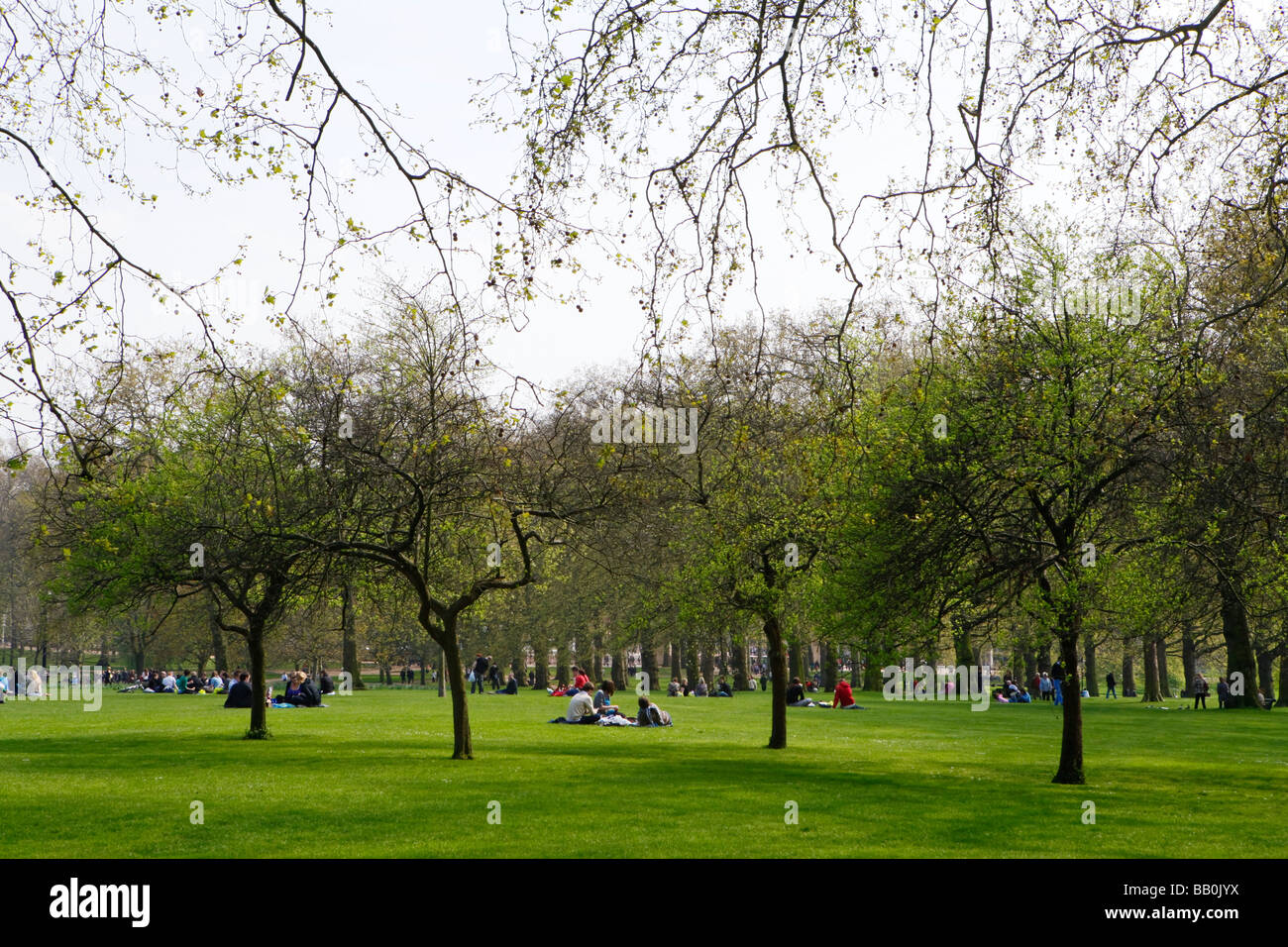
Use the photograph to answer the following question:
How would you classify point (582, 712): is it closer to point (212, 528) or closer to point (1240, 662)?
point (212, 528)

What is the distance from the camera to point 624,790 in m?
16.2

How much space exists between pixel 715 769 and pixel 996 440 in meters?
6.96

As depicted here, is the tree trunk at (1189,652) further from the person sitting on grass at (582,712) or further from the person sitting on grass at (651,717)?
the person sitting on grass at (582,712)

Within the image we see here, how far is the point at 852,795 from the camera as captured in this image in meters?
16.2

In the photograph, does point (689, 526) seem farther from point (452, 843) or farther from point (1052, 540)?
point (452, 843)

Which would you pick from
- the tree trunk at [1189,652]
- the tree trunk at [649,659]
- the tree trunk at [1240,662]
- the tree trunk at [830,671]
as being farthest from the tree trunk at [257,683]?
the tree trunk at [1240,662]

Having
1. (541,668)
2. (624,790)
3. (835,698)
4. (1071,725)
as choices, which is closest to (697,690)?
(835,698)

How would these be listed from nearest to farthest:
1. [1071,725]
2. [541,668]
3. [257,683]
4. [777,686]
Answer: [1071,725], [777,686], [257,683], [541,668]

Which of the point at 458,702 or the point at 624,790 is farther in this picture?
the point at 458,702

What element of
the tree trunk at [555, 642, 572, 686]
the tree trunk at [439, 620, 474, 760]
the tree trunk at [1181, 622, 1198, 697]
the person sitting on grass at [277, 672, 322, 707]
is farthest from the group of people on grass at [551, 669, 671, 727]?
the tree trunk at [555, 642, 572, 686]

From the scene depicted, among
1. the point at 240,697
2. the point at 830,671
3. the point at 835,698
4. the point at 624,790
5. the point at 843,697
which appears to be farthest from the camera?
the point at 830,671

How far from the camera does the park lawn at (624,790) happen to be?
12047mm

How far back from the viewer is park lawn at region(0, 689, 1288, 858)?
12.0 meters

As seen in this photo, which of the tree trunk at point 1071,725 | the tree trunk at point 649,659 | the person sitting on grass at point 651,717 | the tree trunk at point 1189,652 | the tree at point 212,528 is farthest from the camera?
the tree trunk at point 649,659
